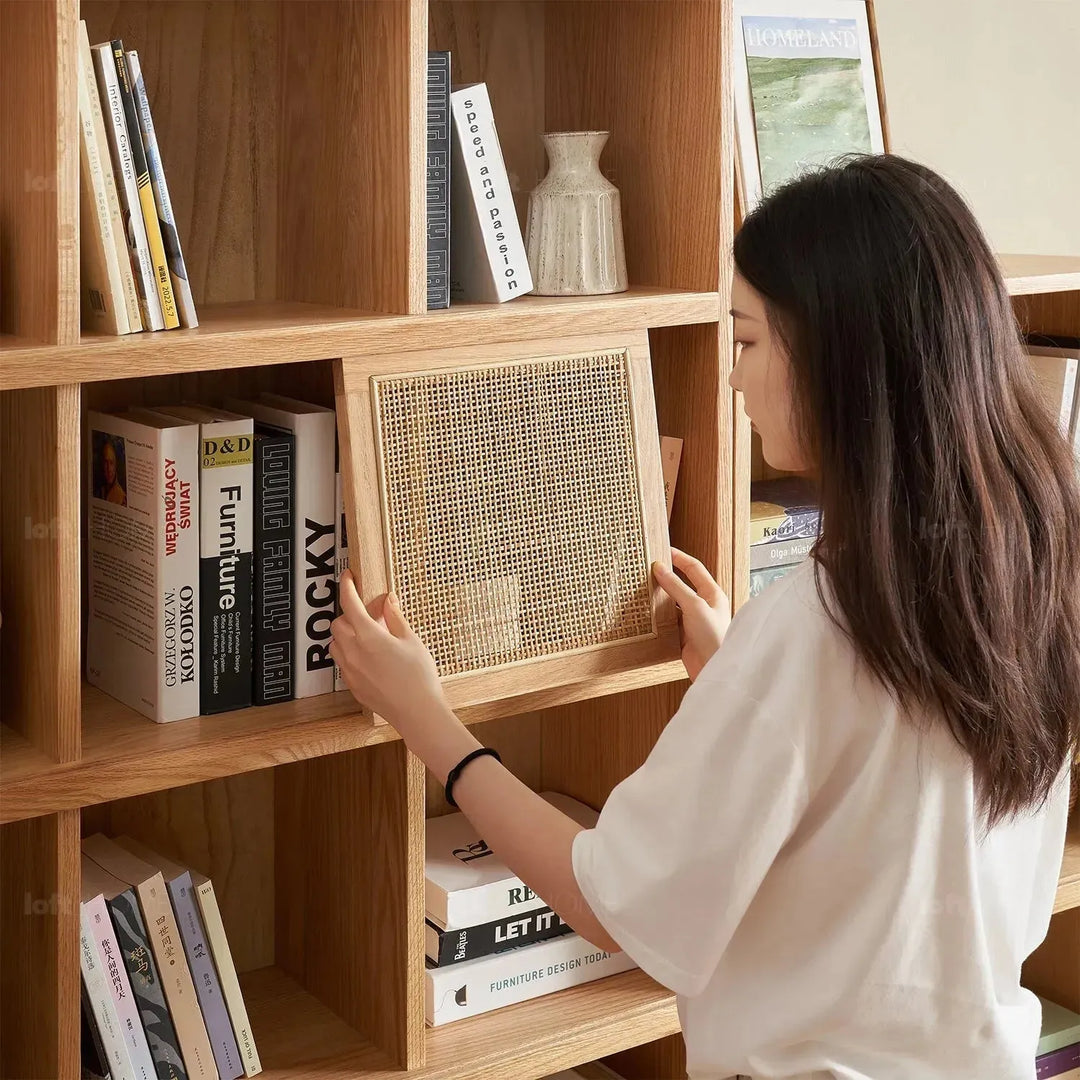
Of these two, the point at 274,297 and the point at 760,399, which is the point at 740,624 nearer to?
the point at 760,399

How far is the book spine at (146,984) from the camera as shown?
A: 4.18ft

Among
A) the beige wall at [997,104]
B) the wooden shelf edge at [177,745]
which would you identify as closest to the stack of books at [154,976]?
the wooden shelf edge at [177,745]

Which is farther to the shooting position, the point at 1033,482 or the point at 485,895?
the point at 485,895

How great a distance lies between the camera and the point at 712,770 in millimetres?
1014

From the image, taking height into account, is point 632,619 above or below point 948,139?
below

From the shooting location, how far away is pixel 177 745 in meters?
1.20

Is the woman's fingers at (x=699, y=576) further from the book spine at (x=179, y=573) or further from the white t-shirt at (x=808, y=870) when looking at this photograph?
the book spine at (x=179, y=573)

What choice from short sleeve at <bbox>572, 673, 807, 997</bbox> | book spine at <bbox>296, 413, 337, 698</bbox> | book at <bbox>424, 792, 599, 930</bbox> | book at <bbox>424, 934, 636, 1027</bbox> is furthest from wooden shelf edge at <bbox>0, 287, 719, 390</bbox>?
book at <bbox>424, 934, 636, 1027</bbox>

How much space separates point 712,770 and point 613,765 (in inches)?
26.8

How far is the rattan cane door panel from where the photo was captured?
125 cm

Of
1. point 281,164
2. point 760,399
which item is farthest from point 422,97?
point 760,399

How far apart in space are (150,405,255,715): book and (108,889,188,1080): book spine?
0.63 feet

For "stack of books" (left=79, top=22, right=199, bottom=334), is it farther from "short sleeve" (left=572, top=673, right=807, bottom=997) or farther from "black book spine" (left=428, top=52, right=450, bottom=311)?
"short sleeve" (left=572, top=673, right=807, bottom=997)

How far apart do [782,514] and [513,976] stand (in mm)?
591
